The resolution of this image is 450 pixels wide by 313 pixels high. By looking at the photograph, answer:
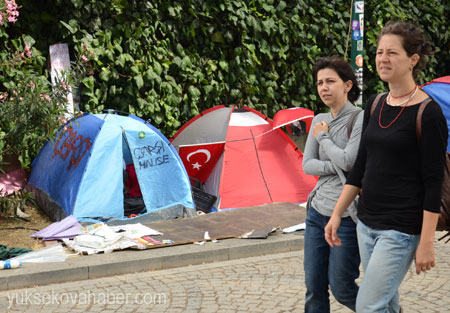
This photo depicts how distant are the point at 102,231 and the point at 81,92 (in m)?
2.72

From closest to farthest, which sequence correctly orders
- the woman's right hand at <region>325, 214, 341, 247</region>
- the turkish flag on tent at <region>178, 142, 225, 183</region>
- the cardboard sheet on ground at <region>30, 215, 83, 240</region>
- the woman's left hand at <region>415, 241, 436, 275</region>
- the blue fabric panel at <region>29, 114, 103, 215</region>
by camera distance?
the woman's left hand at <region>415, 241, 436, 275</region> → the woman's right hand at <region>325, 214, 341, 247</region> → the cardboard sheet on ground at <region>30, 215, 83, 240</region> → the blue fabric panel at <region>29, 114, 103, 215</region> → the turkish flag on tent at <region>178, 142, 225, 183</region>

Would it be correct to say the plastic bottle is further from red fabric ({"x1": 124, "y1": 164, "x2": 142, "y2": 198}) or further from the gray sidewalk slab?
red fabric ({"x1": 124, "y1": 164, "x2": 142, "y2": 198})

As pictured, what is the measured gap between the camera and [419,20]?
1255 centimetres

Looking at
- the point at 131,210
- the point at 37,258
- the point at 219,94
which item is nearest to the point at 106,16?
the point at 219,94

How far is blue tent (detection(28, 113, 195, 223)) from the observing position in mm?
7148

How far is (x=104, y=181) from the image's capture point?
285 inches

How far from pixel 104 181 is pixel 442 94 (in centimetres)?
530

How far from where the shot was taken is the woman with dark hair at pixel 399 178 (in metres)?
2.60

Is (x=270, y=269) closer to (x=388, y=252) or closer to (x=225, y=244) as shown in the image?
(x=225, y=244)

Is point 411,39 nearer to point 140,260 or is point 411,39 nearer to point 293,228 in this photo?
point 140,260

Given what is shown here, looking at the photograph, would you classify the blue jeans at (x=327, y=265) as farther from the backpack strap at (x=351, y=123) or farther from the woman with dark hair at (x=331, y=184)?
the backpack strap at (x=351, y=123)

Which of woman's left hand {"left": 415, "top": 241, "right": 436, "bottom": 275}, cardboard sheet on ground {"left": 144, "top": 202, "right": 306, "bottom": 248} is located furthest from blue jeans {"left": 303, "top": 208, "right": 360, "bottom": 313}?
cardboard sheet on ground {"left": 144, "top": 202, "right": 306, "bottom": 248}

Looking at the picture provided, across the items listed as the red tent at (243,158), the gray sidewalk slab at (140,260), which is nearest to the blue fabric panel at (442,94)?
the red tent at (243,158)

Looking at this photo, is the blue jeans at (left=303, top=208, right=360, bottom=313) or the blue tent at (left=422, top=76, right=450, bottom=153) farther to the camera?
the blue tent at (left=422, top=76, right=450, bottom=153)
